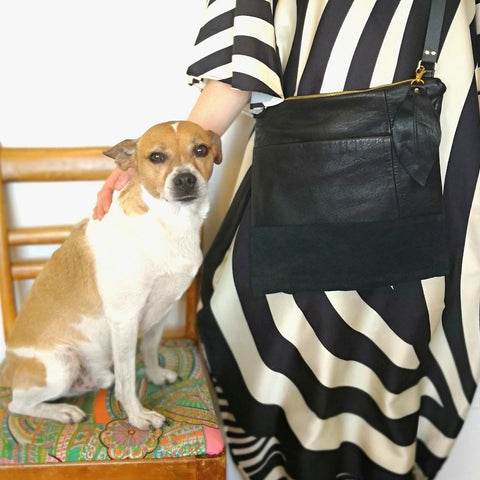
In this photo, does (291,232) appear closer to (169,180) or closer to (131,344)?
(169,180)

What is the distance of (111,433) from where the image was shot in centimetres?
95

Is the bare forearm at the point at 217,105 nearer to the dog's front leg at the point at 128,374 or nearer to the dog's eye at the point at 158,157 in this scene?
the dog's eye at the point at 158,157

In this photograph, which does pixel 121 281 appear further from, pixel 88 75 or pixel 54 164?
pixel 88 75

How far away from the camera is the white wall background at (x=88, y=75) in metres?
1.20

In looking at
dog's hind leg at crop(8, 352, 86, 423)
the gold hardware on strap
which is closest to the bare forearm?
the gold hardware on strap

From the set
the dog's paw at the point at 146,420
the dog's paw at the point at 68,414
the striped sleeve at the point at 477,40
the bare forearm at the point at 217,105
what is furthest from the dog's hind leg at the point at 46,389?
the striped sleeve at the point at 477,40

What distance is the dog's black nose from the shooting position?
0.90m

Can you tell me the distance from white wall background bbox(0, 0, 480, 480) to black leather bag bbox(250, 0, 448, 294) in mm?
441

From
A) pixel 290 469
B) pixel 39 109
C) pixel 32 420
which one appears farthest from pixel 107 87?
pixel 290 469

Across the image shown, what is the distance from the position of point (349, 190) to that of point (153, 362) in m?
0.58

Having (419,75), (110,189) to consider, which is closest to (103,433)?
(110,189)

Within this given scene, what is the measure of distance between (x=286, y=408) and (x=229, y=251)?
1.20 ft

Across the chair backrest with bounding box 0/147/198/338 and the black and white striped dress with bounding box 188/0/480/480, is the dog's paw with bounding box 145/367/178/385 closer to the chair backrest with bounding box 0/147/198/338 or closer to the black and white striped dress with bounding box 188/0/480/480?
the black and white striped dress with bounding box 188/0/480/480

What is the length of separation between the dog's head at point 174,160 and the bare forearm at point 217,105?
35 millimetres
